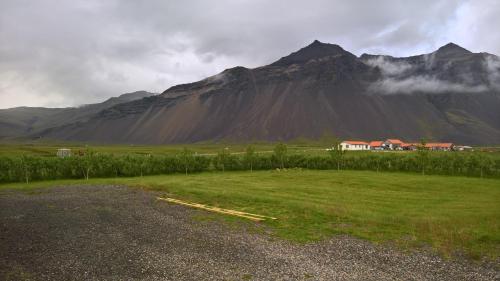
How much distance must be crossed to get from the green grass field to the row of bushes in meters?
17.2

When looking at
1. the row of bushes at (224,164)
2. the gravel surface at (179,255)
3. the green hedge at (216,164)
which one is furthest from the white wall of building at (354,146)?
the gravel surface at (179,255)

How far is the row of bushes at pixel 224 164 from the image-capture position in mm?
69812

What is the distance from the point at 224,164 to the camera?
91062 mm

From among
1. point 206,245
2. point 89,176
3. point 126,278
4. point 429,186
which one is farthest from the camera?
point 89,176

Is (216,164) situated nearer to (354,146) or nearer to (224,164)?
(224,164)

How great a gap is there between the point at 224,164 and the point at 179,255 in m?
68.9

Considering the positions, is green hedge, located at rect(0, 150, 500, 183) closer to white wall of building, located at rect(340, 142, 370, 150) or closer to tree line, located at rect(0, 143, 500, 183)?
tree line, located at rect(0, 143, 500, 183)

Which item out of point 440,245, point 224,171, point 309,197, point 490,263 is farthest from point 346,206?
point 224,171

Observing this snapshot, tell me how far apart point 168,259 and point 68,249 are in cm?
636

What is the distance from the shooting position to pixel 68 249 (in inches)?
901

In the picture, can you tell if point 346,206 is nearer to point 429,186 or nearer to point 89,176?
point 429,186

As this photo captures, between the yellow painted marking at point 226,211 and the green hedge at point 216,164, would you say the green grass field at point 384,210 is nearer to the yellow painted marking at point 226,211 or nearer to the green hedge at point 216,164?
the yellow painted marking at point 226,211

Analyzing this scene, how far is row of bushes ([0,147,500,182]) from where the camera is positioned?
69.8 m

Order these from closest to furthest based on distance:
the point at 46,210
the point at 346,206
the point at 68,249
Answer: the point at 68,249, the point at 46,210, the point at 346,206
